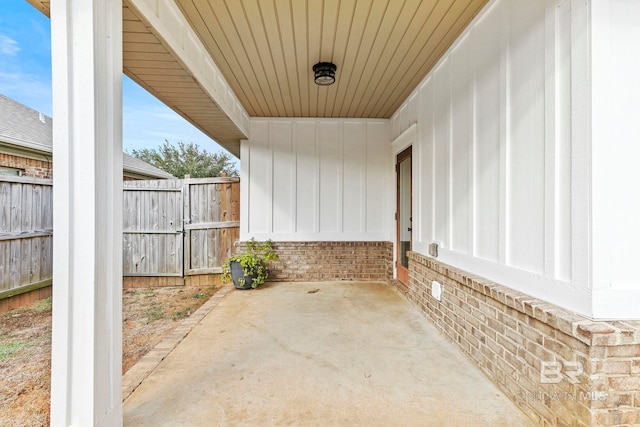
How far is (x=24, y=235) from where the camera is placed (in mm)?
4203

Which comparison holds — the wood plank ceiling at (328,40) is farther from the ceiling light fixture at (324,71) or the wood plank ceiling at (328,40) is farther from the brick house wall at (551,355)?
the brick house wall at (551,355)

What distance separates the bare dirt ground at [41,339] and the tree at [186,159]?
45.2ft

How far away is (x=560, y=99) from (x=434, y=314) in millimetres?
2365

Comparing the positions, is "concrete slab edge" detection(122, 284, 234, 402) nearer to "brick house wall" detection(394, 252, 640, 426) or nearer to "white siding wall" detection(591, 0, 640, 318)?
"brick house wall" detection(394, 252, 640, 426)

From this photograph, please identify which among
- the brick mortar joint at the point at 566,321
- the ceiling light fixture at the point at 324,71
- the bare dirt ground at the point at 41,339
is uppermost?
the ceiling light fixture at the point at 324,71

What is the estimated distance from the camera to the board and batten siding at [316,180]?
549 cm

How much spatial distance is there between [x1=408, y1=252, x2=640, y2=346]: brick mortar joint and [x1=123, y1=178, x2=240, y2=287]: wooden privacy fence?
4.44 meters

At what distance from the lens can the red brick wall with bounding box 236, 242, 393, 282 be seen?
548cm

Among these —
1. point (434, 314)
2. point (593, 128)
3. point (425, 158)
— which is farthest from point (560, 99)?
point (434, 314)

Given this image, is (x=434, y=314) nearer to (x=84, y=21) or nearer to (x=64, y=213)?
(x=64, y=213)

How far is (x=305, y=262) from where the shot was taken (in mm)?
5496

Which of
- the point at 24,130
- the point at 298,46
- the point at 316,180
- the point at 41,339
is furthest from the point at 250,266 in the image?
the point at 24,130
